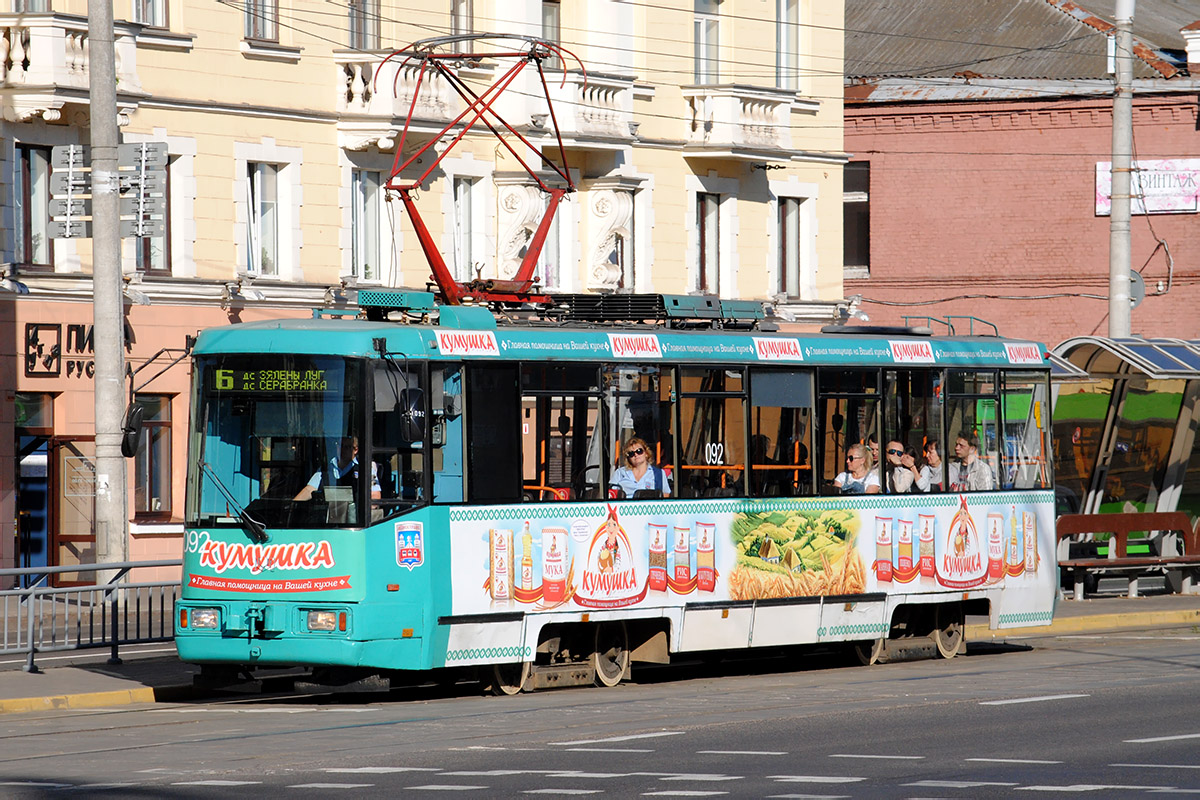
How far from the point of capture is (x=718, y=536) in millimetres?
18172

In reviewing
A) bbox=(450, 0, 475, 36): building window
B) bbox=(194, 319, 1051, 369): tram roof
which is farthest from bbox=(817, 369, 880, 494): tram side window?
bbox=(450, 0, 475, 36): building window

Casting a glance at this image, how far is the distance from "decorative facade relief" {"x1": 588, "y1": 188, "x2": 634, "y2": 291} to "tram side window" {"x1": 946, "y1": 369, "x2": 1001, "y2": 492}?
50.7 ft

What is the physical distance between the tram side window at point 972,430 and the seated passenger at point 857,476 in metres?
1.08

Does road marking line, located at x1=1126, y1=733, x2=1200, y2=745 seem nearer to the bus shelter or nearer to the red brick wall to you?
the bus shelter

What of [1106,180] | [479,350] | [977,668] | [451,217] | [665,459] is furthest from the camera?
[1106,180]

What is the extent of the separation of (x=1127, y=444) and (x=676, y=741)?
17.7 m

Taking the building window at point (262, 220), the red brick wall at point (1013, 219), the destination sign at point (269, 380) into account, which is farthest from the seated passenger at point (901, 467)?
the red brick wall at point (1013, 219)

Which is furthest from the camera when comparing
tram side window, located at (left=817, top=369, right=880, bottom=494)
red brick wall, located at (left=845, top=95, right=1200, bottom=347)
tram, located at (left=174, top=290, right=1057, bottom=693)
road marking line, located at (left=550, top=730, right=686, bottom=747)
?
red brick wall, located at (left=845, top=95, right=1200, bottom=347)

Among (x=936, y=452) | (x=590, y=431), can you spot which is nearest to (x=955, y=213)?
(x=936, y=452)

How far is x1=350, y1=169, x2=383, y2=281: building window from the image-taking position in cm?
3262

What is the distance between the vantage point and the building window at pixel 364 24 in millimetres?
32281

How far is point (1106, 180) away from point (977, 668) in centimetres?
2783

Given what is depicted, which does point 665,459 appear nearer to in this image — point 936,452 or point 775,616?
point 775,616

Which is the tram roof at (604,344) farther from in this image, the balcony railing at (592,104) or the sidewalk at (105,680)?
the balcony railing at (592,104)
